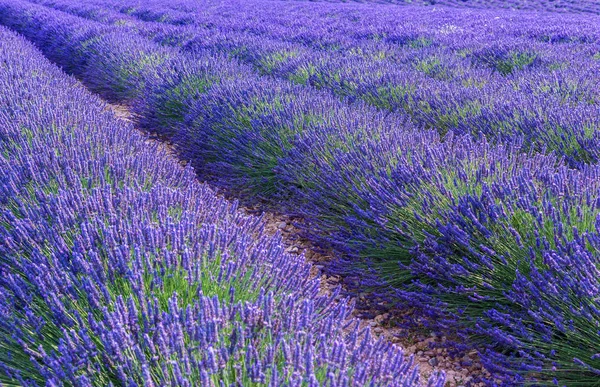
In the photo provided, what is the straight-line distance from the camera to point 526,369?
188 centimetres

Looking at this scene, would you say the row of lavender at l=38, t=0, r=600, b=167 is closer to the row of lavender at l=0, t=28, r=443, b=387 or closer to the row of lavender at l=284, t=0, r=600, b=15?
the row of lavender at l=0, t=28, r=443, b=387

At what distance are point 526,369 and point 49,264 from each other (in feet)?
5.44

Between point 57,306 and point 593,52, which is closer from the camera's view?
point 57,306

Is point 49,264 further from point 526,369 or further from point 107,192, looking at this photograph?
point 526,369

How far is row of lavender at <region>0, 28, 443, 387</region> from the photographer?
1397 mm

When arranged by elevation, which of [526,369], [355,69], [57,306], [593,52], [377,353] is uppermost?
[593,52]

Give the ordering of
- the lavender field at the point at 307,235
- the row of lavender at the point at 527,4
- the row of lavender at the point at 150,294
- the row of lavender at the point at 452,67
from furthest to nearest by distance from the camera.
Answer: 1. the row of lavender at the point at 527,4
2. the row of lavender at the point at 452,67
3. the lavender field at the point at 307,235
4. the row of lavender at the point at 150,294

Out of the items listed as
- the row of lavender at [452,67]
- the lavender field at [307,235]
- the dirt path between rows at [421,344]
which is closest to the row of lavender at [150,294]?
the lavender field at [307,235]

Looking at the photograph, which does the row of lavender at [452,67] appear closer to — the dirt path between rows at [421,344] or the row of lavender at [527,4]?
the dirt path between rows at [421,344]

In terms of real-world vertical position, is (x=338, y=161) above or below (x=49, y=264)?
above

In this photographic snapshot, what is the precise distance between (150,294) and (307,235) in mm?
1527

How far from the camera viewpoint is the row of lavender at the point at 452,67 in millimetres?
3701

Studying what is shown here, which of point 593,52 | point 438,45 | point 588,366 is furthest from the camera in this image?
point 438,45

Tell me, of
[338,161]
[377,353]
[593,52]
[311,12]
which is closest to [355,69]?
[338,161]
